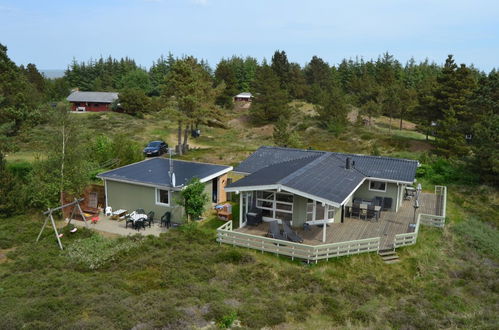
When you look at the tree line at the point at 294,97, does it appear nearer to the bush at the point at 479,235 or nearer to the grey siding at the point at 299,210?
the bush at the point at 479,235

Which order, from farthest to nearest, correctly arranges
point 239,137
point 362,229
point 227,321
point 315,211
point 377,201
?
point 239,137
point 377,201
point 362,229
point 315,211
point 227,321

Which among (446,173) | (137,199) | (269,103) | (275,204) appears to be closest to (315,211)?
(275,204)

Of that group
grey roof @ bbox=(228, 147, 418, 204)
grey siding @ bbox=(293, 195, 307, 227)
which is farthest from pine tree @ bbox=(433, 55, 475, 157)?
grey siding @ bbox=(293, 195, 307, 227)

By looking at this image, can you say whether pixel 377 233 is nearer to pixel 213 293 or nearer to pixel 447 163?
pixel 213 293

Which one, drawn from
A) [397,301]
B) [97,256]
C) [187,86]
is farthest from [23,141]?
[397,301]

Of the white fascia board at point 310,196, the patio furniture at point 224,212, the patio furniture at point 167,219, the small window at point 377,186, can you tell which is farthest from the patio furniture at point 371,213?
the patio furniture at point 167,219

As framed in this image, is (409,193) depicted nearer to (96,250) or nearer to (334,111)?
(96,250)
